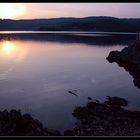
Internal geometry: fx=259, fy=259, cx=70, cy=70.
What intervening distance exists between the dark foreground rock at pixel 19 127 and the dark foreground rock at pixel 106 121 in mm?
1611

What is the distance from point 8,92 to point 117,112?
1335 centimetres

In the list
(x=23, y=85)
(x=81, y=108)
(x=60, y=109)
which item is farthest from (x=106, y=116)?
(x=23, y=85)

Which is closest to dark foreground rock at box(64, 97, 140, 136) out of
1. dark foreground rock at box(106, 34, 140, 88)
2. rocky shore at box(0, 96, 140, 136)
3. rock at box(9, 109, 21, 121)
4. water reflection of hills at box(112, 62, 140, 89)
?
rocky shore at box(0, 96, 140, 136)

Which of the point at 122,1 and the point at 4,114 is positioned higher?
the point at 122,1

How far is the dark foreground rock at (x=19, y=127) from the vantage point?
15009mm

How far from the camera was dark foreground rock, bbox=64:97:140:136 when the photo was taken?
619 inches

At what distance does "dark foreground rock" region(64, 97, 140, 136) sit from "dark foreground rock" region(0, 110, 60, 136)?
1611 mm

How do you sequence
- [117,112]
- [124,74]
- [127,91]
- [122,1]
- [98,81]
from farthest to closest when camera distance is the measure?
[124,74], [98,81], [127,91], [117,112], [122,1]

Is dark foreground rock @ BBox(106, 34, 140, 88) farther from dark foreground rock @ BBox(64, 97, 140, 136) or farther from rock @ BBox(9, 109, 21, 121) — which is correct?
rock @ BBox(9, 109, 21, 121)

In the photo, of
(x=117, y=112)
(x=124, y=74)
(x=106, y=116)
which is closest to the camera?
(x=106, y=116)

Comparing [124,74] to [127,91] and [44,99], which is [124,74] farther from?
[44,99]

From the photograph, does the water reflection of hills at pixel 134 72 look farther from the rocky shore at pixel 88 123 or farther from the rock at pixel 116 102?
the rocky shore at pixel 88 123

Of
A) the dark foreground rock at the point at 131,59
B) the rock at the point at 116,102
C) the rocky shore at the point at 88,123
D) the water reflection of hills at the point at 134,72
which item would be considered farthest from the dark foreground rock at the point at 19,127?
the dark foreground rock at the point at 131,59

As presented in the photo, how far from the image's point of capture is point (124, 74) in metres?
44.7
